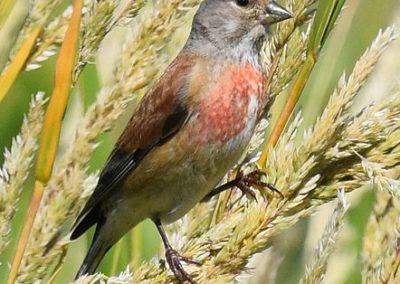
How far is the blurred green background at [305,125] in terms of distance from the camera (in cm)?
184

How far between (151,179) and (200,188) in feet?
0.65

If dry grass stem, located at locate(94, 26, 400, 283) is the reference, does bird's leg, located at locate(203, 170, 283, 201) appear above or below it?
below

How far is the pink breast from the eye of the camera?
2.24 meters

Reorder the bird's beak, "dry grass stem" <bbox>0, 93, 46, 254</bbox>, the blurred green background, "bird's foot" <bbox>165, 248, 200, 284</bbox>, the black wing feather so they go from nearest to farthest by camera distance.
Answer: "dry grass stem" <bbox>0, 93, 46, 254</bbox>
"bird's foot" <bbox>165, 248, 200, 284</bbox>
the blurred green background
the bird's beak
the black wing feather

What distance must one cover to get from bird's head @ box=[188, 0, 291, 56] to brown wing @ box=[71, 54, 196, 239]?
0.12 meters

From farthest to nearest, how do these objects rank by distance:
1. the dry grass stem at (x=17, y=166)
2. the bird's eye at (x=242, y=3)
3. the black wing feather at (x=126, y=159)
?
the bird's eye at (x=242, y=3) < the black wing feather at (x=126, y=159) < the dry grass stem at (x=17, y=166)

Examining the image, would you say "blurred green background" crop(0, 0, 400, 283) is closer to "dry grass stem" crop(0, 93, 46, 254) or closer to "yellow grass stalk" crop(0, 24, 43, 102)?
"yellow grass stalk" crop(0, 24, 43, 102)

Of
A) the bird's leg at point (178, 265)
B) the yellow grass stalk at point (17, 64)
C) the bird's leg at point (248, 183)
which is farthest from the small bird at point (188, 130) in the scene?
the yellow grass stalk at point (17, 64)

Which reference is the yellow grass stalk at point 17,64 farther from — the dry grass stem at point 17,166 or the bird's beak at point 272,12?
the bird's beak at point 272,12

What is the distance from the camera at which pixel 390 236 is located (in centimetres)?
143

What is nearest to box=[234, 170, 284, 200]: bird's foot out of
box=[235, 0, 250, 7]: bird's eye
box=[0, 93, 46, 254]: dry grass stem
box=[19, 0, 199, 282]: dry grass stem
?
box=[19, 0, 199, 282]: dry grass stem

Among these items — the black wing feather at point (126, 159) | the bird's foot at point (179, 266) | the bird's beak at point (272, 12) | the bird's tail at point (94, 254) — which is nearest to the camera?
the bird's foot at point (179, 266)

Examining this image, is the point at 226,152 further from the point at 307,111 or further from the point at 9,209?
the point at 9,209

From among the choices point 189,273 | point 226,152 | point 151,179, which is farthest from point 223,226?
point 151,179
